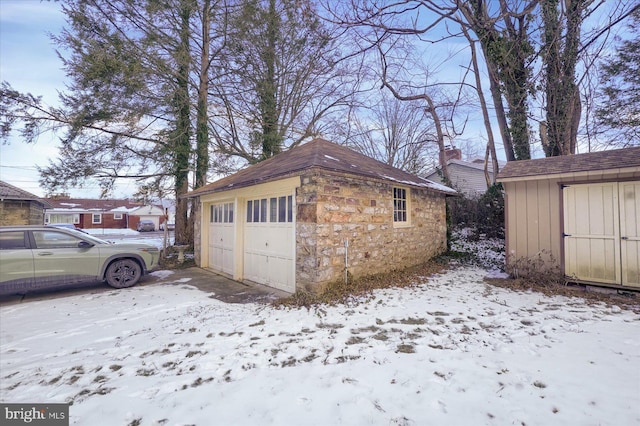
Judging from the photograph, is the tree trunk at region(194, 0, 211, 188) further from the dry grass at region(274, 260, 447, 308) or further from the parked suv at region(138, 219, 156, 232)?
the parked suv at region(138, 219, 156, 232)

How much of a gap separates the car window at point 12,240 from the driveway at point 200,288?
3.42 feet

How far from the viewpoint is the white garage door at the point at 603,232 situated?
208 inches

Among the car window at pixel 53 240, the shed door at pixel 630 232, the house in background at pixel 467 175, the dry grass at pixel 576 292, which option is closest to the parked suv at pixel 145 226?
the car window at pixel 53 240

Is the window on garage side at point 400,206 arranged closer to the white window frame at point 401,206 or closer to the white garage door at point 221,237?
the white window frame at point 401,206

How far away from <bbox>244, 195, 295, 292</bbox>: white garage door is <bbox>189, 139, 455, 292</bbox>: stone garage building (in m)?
0.02

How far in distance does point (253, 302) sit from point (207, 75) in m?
10.1

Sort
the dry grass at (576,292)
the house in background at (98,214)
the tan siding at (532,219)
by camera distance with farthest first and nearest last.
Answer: the house in background at (98,214) < the tan siding at (532,219) < the dry grass at (576,292)

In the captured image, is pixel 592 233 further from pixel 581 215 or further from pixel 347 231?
pixel 347 231

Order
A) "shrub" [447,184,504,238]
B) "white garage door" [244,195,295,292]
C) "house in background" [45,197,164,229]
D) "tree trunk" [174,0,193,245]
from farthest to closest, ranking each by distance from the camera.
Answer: "house in background" [45,197,164,229]
"shrub" [447,184,504,238]
"tree trunk" [174,0,193,245]
"white garage door" [244,195,295,292]

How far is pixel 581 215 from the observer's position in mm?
5746

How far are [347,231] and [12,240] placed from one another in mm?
6563

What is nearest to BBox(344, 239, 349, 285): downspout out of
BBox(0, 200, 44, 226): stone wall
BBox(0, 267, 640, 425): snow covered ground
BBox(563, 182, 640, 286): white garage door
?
BBox(0, 267, 640, 425): snow covered ground

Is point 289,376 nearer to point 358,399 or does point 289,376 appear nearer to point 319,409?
point 319,409

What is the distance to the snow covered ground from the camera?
218 cm
